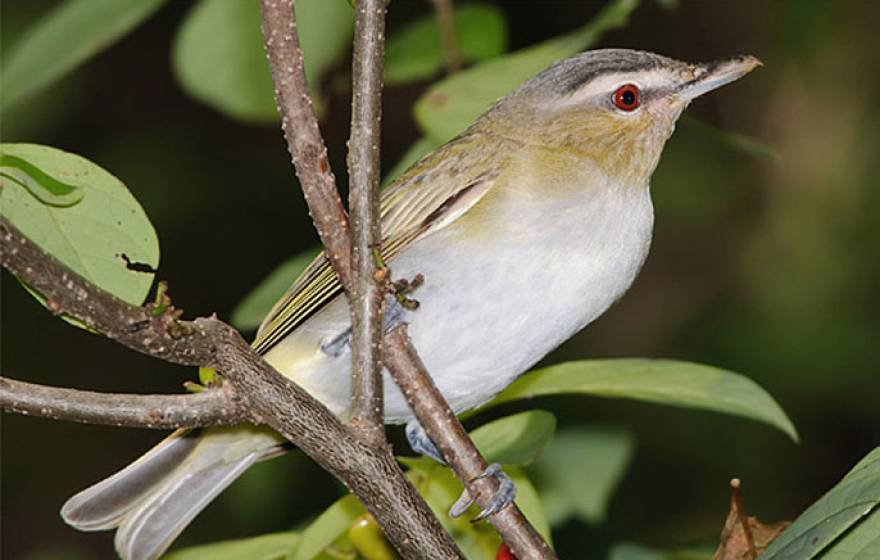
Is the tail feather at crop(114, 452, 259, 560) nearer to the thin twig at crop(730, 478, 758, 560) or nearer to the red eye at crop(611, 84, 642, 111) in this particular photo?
the red eye at crop(611, 84, 642, 111)

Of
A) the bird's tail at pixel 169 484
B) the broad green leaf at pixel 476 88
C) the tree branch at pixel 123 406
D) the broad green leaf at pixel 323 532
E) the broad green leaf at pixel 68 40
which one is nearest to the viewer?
the tree branch at pixel 123 406

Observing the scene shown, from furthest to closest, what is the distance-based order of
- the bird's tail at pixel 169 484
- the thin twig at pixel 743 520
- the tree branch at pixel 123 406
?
1. the bird's tail at pixel 169 484
2. the thin twig at pixel 743 520
3. the tree branch at pixel 123 406

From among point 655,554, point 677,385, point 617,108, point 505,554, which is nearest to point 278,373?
point 505,554

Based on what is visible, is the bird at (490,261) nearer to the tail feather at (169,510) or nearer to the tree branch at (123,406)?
the tail feather at (169,510)

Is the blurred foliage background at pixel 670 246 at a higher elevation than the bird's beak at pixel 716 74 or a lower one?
higher

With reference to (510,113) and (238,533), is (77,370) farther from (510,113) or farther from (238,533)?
Result: (510,113)

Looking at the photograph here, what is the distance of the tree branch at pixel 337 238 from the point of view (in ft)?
7.00

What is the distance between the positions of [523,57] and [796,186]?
3.38m

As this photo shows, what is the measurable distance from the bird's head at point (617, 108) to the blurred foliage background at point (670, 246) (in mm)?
2415

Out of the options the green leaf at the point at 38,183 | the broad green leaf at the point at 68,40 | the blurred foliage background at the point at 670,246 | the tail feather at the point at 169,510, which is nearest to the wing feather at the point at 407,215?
the tail feather at the point at 169,510

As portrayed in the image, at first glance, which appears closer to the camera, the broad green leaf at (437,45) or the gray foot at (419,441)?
the gray foot at (419,441)

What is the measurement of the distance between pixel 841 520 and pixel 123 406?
1.10 metres

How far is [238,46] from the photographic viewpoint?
3.78m

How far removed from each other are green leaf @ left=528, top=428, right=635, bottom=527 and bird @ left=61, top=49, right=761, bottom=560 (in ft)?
1.58
